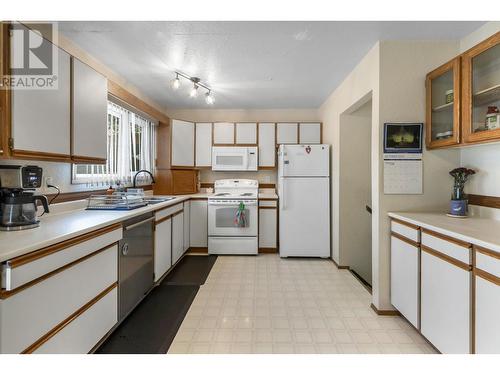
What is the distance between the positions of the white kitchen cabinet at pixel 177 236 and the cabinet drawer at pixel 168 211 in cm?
8

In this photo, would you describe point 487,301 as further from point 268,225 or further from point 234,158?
point 234,158

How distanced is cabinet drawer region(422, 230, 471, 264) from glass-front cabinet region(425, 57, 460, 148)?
768 millimetres

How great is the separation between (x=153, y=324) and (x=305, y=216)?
2425 mm

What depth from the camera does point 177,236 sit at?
Answer: 348 cm

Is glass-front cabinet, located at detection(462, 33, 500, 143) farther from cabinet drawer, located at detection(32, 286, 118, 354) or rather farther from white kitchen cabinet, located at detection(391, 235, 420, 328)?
cabinet drawer, located at detection(32, 286, 118, 354)

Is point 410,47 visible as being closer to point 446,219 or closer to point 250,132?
point 446,219

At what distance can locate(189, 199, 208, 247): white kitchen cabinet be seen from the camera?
4.07 meters

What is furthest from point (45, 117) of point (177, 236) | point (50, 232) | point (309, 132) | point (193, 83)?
point (309, 132)

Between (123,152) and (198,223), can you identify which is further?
(198,223)

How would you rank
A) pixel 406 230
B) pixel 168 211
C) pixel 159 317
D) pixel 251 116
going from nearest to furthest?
pixel 406 230, pixel 159 317, pixel 168 211, pixel 251 116

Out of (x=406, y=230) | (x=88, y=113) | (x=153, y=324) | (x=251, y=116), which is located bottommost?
(x=153, y=324)

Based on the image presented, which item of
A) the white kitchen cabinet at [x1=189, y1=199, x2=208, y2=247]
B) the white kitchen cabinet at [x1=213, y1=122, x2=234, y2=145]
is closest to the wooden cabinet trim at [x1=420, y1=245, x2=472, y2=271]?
the white kitchen cabinet at [x1=189, y1=199, x2=208, y2=247]

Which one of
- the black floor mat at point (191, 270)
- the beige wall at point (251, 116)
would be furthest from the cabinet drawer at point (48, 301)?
the beige wall at point (251, 116)

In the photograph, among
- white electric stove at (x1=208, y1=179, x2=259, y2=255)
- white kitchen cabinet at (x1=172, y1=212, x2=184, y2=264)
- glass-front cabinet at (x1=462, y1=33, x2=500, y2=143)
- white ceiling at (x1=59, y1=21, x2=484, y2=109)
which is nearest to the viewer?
glass-front cabinet at (x1=462, y1=33, x2=500, y2=143)
